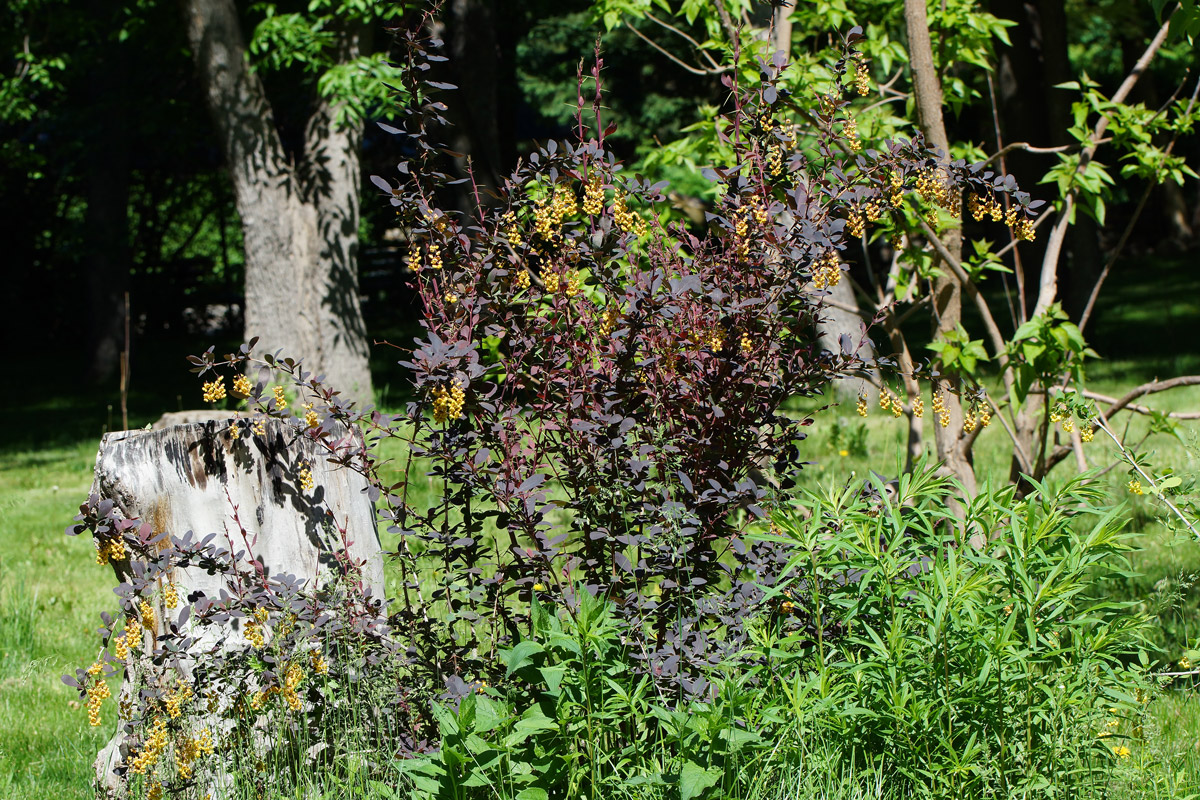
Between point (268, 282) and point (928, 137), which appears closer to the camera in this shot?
point (928, 137)

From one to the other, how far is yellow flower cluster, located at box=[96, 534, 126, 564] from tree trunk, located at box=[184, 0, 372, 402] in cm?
640

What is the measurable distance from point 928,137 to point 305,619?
9.47ft

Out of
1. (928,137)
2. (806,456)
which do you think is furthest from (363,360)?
(928,137)

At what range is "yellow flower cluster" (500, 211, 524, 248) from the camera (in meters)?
2.88

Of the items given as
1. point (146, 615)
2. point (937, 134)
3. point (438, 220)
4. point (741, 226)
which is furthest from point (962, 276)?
point (146, 615)

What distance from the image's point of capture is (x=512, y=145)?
736 inches

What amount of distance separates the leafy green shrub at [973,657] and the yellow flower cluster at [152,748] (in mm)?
1558

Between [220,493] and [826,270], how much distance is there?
1.89 m

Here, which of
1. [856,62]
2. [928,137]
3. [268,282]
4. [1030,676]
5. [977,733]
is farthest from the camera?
[268,282]

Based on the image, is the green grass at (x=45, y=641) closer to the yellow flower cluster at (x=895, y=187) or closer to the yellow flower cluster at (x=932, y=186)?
the yellow flower cluster at (x=895, y=187)

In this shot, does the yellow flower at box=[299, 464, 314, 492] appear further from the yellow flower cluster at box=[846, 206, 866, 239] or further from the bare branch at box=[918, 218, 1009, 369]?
the bare branch at box=[918, 218, 1009, 369]

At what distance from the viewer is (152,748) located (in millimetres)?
2734

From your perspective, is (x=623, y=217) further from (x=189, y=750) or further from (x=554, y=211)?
(x=189, y=750)

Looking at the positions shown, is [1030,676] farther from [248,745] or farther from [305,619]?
[248,745]
